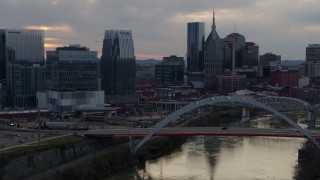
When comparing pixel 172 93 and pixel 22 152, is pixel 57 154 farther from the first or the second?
pixel 172 93

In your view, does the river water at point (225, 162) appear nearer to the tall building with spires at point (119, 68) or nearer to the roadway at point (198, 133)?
the roadway at point (198, 133)

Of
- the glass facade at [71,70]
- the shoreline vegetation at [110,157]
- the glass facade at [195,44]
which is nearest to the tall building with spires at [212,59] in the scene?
the glass facade at [195,44]

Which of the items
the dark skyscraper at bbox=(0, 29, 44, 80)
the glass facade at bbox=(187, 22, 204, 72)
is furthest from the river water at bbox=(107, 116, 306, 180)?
the glass facade at bbox=(187, 22, 204, 72)

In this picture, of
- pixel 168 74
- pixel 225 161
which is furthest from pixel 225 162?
pixel 168 74

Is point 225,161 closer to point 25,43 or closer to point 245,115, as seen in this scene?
point 245,115

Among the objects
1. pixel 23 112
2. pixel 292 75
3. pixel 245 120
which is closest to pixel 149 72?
pixel 292 75

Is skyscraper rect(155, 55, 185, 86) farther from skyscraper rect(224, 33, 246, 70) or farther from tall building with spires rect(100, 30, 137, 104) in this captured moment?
tall building with spires rect(100, 30, 137, 104)
